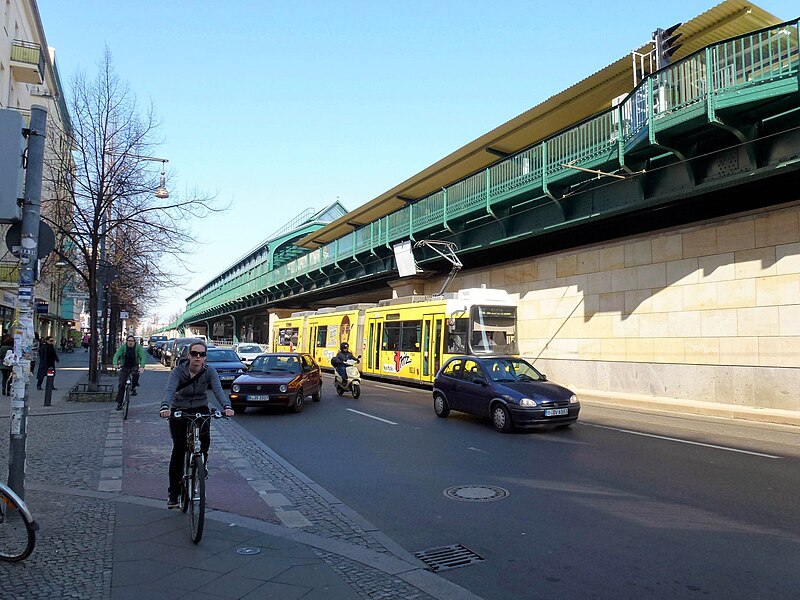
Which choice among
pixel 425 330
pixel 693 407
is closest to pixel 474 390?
pixel 693 407

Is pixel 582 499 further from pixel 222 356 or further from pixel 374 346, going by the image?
pixel 374 346

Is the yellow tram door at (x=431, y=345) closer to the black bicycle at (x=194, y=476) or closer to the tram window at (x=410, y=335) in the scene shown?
the tram window at (x=410, y=335)

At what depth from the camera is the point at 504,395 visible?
11.2 meters

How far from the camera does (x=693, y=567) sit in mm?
4547

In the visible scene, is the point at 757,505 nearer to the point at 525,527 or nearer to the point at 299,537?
the point at 525,527

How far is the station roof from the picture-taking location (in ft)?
55.4

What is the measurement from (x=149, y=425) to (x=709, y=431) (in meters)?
11.2

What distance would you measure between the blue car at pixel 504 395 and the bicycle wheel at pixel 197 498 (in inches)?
270

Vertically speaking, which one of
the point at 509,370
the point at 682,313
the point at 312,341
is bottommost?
the point at 509,370

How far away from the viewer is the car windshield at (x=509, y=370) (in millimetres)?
12086

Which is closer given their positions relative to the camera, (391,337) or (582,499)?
(582,499)

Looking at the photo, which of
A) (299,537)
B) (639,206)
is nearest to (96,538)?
(299,537)

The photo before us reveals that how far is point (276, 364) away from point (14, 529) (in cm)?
1127

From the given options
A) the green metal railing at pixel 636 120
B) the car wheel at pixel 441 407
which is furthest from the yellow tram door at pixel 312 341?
the car wheel at pixel 441 407
